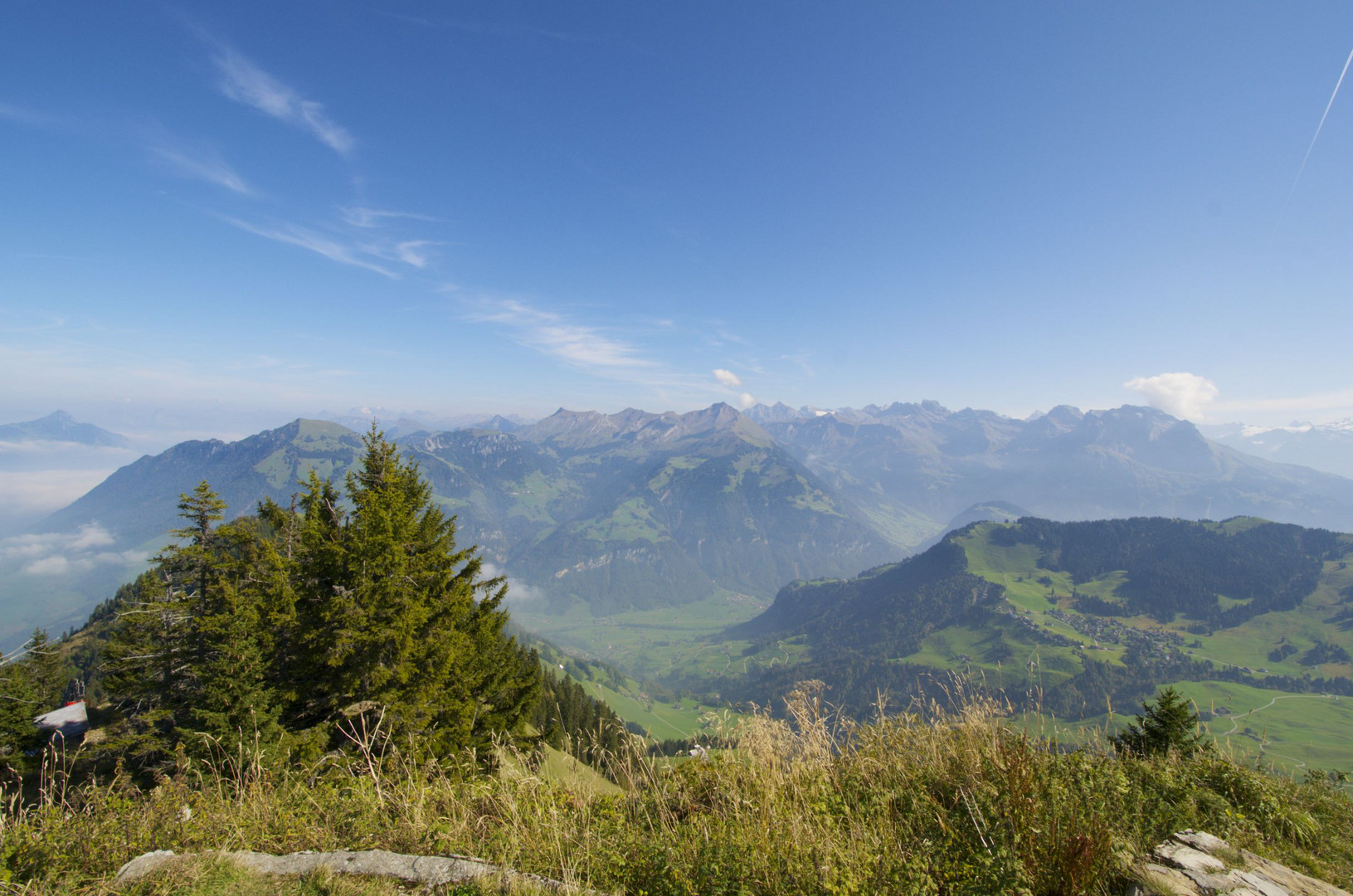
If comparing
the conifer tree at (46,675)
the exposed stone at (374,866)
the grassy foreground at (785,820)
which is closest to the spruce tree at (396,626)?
the grassy foreground at (785,820)

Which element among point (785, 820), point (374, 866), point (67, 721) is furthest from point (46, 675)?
point (785, 820)

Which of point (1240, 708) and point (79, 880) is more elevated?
point (79, 880)

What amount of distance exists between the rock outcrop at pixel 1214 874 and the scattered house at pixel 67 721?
44.9 meters

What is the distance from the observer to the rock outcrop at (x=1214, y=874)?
11.6ft

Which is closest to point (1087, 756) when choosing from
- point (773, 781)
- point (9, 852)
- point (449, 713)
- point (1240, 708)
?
point (773, 781)

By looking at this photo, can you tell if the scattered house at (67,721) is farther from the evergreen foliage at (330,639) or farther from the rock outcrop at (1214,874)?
the rock outcrop at (1214,874)

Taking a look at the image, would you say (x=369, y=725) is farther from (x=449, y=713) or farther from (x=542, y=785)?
(x=542, y=785)

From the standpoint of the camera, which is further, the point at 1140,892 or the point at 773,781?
the point at 773,781

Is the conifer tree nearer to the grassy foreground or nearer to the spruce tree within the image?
the spruce tree

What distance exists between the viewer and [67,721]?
108 feet

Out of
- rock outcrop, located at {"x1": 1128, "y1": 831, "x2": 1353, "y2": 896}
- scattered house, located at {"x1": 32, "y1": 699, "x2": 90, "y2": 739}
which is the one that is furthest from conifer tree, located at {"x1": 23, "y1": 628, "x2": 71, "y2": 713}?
rock outcrop, located at {"x1": 1128, "y1": 831, "x2": 1353, "y2": 896}

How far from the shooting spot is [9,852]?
4.18 metres

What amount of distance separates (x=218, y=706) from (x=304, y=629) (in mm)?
3836

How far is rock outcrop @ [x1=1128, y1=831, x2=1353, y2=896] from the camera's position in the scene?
3.54 meters
